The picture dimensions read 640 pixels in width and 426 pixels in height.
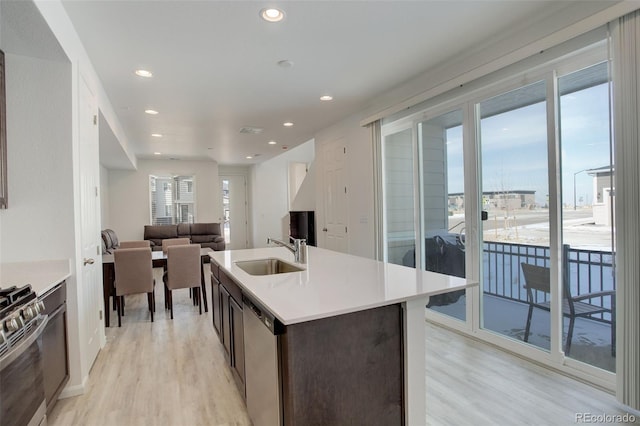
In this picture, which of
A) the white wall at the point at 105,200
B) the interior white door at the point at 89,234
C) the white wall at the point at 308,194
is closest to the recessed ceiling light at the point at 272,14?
the interior white door at the point at 89,234

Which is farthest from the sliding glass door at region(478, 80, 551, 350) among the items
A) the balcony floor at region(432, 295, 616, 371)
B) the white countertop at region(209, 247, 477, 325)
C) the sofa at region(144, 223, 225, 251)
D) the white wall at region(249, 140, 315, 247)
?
the white wall at region(249, 140, 315, 247)

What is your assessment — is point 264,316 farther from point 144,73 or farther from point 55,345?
point 144,73

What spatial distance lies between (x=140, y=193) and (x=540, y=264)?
8.69 m

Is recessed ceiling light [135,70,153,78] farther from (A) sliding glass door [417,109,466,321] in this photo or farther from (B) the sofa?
(B) the sofa

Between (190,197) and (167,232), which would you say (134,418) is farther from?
(190,197)

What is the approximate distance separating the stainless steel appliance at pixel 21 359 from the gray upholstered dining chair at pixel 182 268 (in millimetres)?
2364

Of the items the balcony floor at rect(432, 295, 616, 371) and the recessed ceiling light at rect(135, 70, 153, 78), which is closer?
the balcony floor at rect(432, 295, 616, 371)

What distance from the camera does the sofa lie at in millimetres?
8102

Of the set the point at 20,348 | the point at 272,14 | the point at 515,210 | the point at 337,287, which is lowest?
the point at 20,348

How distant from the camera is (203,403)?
2.17m

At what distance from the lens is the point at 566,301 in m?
2.46

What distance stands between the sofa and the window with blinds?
50cm

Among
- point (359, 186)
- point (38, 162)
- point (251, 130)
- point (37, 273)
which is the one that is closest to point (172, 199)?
point (251, 130)

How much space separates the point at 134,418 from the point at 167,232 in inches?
269
